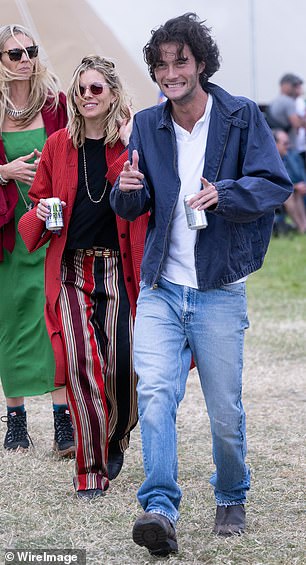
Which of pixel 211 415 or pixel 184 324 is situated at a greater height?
pixel 184 324

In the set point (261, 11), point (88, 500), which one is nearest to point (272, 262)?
point (261, 11)

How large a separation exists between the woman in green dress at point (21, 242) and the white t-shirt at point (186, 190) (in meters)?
1.50

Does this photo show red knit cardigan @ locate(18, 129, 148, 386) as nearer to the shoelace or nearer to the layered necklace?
the layered necklace

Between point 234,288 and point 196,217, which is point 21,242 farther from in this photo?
point 196,217

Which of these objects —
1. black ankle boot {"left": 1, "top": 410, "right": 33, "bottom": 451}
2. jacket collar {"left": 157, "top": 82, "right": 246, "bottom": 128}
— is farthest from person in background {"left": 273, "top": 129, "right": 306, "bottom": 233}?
jacket collar {"left": 157, "top": 82, "right": 246, "bottom": 128}

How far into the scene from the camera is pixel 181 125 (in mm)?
4328

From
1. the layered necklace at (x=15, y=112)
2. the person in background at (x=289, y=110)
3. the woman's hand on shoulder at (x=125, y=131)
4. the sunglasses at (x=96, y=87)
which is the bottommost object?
the person in background at (x=289, y=110)

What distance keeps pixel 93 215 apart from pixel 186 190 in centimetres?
93

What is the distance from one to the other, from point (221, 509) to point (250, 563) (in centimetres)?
36

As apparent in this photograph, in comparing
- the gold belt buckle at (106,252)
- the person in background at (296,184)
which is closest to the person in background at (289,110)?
the person in background at (296,184)

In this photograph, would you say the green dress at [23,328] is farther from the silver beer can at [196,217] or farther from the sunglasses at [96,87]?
the silver beer can at [196,217]

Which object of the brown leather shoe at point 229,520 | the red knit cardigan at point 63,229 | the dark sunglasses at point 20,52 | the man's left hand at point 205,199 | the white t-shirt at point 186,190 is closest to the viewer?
the man's left hand at point 205,199

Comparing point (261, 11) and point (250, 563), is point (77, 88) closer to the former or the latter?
point (250, 563)

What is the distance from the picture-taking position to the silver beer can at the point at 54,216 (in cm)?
490
